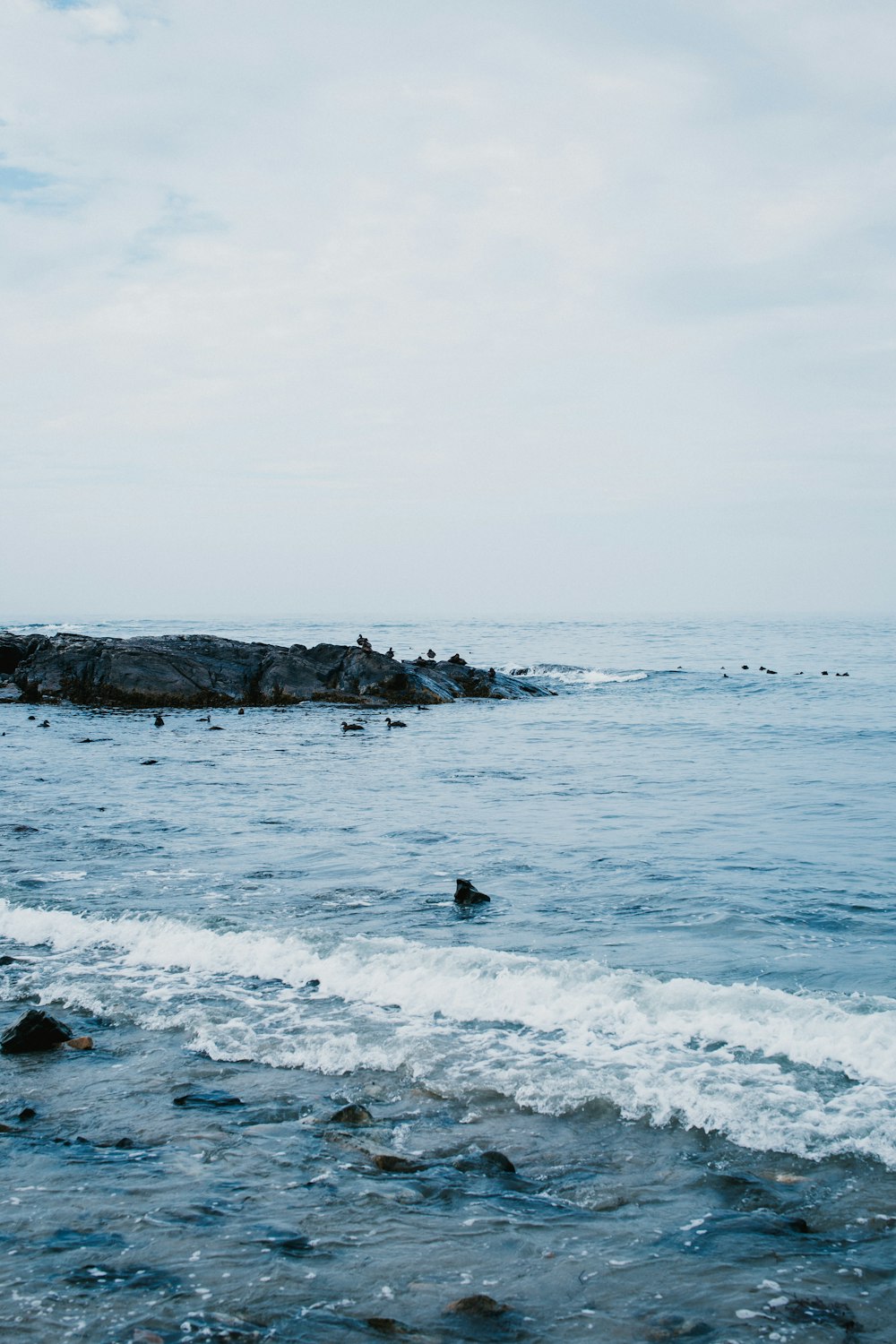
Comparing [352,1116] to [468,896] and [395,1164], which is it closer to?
[395,1164]

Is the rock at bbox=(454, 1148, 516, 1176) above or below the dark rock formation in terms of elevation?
above

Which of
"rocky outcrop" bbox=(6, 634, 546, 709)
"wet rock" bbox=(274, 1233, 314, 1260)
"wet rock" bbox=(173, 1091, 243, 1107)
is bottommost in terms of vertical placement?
"wet rock" bbox=(173, 1091, 243, 1107)

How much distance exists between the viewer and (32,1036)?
764cm

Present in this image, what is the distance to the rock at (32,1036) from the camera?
764 centimetres

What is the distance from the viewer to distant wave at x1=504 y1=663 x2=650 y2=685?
52.9m

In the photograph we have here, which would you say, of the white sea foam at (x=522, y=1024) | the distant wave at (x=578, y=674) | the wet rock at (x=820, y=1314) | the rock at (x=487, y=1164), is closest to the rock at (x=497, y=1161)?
the rock at (x=487, y=1164)

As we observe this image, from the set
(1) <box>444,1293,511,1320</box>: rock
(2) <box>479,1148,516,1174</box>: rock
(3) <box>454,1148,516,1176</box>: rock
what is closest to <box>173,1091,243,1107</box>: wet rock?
(3) <box>454,1148,516,1176</box>: rock

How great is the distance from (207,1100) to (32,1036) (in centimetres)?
182

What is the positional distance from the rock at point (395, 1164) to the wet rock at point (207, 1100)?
137 cm

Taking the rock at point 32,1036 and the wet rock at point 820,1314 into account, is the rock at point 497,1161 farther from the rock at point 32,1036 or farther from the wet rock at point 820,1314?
the rock at point 32,1036

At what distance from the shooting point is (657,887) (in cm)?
1245

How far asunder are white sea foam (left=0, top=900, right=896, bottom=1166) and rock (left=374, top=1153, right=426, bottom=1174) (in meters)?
1.05

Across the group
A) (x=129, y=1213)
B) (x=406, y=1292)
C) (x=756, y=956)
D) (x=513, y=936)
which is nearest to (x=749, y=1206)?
(x=406, y=1292)

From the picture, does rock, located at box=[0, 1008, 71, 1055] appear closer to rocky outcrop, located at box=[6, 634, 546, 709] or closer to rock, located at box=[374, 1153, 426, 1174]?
rock, located at box=[374, 1153, 426, 1174]
